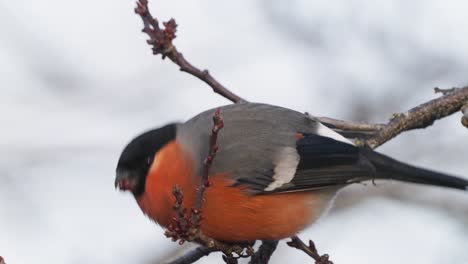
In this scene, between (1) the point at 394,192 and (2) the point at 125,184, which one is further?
(1) the point at 394,192

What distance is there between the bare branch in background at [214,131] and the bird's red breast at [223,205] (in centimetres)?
9

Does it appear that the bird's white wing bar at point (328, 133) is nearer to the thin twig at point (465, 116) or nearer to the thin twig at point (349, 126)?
the thin twig at point (349, 126)

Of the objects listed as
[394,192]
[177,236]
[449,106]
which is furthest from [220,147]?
[394,192]

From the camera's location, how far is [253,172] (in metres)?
4.02

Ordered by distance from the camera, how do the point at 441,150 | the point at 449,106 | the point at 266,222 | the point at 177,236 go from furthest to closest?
the point at 441,150 → the point at 449,106 → the point at 266,222 → the point at 177,236

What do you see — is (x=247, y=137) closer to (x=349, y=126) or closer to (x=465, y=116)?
(x=349, y=126)

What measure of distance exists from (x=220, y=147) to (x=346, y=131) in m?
0.83

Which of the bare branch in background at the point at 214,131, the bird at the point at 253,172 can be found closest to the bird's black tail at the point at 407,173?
the bird at the point at 253,172

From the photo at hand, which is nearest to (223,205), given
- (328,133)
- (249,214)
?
(249,214)

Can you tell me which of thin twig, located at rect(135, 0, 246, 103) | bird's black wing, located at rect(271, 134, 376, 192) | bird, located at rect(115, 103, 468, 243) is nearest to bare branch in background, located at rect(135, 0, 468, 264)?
thin twig, located at rect(135, 0, 246, 103)

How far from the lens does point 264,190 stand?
156 inches

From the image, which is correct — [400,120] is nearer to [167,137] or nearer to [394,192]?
[167,137]

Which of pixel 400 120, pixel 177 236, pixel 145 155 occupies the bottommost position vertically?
pixel 177 236

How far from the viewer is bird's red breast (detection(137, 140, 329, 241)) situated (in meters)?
3.84
